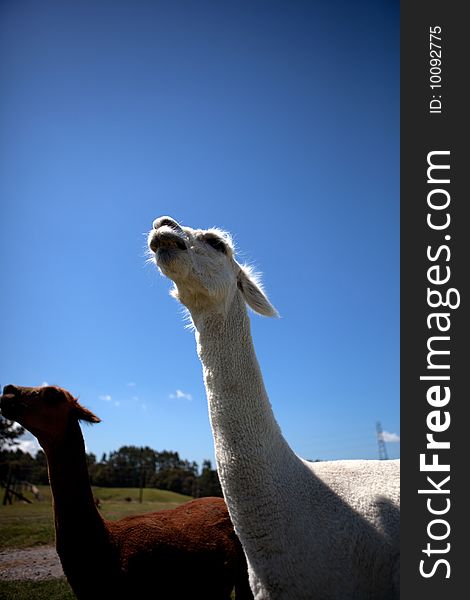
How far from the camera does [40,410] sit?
154 inches

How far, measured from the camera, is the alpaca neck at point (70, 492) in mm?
3680

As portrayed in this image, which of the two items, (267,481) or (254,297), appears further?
(254,297)

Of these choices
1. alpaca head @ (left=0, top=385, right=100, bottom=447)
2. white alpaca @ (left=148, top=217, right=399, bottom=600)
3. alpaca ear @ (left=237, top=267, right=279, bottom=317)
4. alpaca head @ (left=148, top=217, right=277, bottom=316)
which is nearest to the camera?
white alpaca @ (left=148, top=217, right=399, bottom=600)

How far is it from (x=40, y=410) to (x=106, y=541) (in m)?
1.32

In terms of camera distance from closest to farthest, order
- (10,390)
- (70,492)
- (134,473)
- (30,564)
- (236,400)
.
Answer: (236,400)
(70,492)
(10,390)
(30,564)
(134,473)

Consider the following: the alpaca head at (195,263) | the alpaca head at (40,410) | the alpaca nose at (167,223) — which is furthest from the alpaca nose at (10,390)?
the alpaca nose at (167,223)

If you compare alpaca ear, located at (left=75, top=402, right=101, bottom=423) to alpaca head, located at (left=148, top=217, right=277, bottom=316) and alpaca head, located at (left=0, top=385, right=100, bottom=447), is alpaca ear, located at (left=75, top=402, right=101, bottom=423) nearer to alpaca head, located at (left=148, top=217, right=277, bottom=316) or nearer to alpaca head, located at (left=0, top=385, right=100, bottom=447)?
alpaca head, located at (left=0, top=385, right=100, bottom=447)

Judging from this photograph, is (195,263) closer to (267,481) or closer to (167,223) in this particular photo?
(167,223)

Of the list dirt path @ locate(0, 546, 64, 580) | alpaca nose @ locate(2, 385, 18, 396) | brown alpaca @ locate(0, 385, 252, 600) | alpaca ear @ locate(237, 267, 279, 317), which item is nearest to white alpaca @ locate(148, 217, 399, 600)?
alpaca ear @ locate(237, 267, 279, 317)

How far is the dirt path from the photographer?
748 centimetres

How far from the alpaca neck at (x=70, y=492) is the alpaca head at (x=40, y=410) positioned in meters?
0.09

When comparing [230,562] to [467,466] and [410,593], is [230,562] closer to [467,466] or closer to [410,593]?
[410,593]

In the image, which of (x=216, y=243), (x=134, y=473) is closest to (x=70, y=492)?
(x=216, y=243)

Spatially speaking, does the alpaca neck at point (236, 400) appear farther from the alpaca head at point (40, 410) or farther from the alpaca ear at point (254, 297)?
the alpaca head at point (40, 410)
